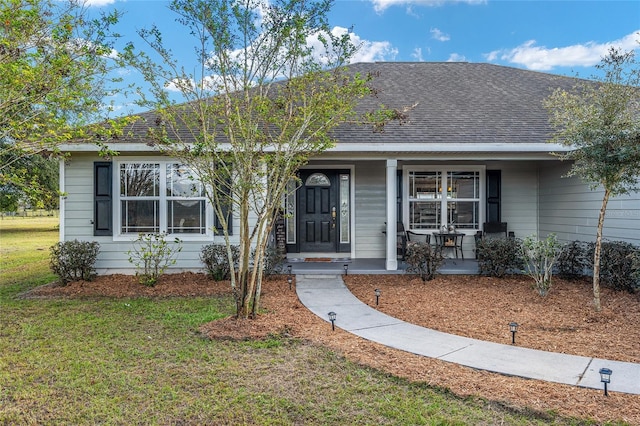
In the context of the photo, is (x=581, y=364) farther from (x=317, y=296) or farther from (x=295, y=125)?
(x=295, y=125)

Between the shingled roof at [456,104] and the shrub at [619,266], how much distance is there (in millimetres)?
2296

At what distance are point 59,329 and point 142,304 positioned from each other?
4.05 ft

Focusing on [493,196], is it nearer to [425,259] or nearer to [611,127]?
[425,259]

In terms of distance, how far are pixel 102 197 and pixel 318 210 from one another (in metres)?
4.50

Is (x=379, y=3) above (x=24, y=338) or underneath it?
A: above

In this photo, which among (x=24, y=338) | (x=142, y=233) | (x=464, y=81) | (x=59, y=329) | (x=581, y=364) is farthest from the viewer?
(x=464, y=81)

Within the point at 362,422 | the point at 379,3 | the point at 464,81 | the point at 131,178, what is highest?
the point at 379,3

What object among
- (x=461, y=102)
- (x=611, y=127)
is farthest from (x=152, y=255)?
(x=461, y=102)

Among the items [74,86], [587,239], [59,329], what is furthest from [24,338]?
[587,239]

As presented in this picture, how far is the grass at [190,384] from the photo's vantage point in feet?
8.67

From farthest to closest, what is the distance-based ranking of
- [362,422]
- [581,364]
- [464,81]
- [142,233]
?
[464,81], [142,233], [581,364], [362,422]

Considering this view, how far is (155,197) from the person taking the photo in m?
7.46

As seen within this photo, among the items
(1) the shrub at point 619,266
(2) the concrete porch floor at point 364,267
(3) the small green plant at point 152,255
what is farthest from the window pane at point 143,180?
(1) the shrub at point 619,266

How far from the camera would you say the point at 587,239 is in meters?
7.58
